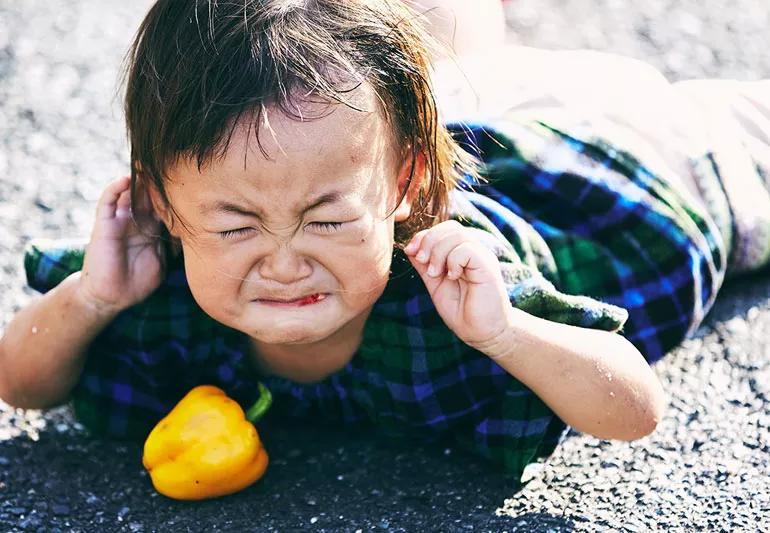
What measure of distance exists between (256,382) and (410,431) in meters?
0.34

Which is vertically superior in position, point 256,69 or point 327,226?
point 256,69

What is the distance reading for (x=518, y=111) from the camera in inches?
113

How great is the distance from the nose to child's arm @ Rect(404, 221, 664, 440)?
21 centimetres

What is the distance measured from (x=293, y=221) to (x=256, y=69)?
0.85 ft

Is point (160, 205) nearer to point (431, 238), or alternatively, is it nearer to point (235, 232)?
point (235, 232)

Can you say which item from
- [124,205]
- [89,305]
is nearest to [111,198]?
[124,205]

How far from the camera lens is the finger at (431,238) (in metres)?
2.16

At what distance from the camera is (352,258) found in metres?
2.09

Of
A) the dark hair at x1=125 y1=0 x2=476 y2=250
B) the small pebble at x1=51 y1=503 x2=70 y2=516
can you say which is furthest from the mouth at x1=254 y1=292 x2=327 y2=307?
the small pebble at x1=51 y1=503 x2=70 y2=516

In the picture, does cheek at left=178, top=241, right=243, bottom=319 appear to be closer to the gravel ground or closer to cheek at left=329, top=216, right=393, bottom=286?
cheek at left=329, top=216, right=393, bottom=286

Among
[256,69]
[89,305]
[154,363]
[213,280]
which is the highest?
[256,69]

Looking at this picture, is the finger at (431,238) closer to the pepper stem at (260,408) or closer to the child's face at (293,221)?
the child's face at (293,221)

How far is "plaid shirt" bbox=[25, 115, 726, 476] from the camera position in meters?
2.38

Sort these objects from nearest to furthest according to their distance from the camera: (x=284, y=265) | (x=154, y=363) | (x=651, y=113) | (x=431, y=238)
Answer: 1. (x=284, y=265)
2. (x=431, y=238)
3. (x=154, y=363)
4. (x=651, y=113)
